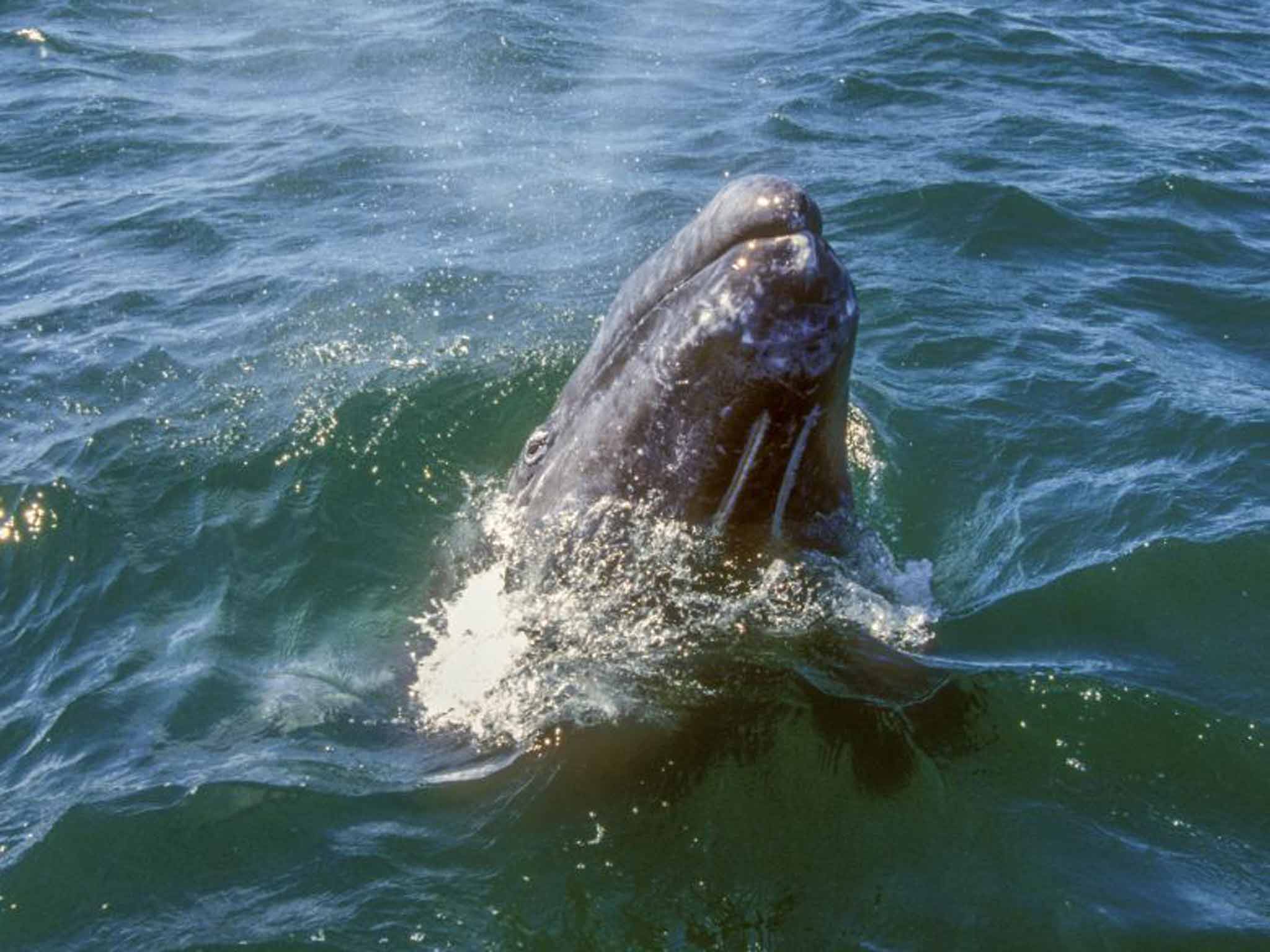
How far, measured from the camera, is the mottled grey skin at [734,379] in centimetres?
676

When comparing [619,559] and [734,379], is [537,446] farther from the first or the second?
[734,379]

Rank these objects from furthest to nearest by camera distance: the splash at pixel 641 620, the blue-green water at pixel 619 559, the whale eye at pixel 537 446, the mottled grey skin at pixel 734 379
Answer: the whale eye at pixel 537 446, the splash at pixel 641 620, the mottled grey skin at pixel 734 379, the blue-green water at pixel 619 559

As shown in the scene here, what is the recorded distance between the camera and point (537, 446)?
8602 mm

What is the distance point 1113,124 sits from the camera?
18359 mm

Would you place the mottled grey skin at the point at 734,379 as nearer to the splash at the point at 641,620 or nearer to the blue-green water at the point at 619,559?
the splash at the point at 641,620

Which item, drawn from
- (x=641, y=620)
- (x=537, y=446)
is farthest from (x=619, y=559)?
(x=537, y=446)

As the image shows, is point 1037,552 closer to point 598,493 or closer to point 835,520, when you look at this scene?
point 835,520

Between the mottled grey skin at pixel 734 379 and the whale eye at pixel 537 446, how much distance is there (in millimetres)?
534

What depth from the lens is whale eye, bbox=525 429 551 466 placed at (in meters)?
8.54

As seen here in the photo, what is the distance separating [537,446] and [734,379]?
2.01m

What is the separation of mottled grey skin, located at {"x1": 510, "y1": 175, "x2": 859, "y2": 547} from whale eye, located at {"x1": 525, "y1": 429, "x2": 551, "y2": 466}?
1.75 ft

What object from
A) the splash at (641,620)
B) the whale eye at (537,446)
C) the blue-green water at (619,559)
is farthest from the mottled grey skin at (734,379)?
the whale eye at (537,446)

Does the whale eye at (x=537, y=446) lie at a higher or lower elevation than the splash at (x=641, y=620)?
higher

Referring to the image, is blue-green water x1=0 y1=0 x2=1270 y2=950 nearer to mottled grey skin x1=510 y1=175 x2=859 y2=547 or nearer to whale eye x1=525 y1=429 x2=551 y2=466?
mottled grey skin x1=510 y1=175 x2=859 y2=547
